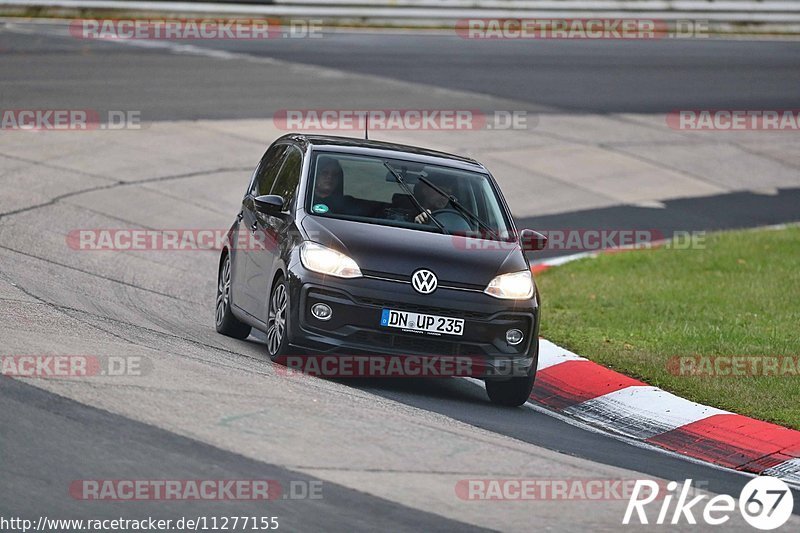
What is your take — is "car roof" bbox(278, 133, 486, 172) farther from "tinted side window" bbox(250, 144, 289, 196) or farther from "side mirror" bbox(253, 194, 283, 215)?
"side mirror" bbox(253, 194, 283, 215)

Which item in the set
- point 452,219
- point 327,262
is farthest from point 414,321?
point 452,219

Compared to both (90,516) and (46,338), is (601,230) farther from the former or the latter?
(90,516)

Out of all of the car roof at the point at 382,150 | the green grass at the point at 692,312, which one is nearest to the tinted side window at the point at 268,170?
the car roof at the point at 382,150

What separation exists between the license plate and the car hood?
0.85 ft

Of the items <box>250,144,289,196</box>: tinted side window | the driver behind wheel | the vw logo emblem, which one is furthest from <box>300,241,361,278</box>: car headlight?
<box>250,144,289,196</box>: tinted side window

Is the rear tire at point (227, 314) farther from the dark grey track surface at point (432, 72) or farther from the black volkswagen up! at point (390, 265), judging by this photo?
the dark grey track surface at point (432, 72)

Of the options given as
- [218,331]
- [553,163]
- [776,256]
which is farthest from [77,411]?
[553,163]

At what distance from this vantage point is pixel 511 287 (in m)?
9.69

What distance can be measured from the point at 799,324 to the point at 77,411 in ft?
24.5

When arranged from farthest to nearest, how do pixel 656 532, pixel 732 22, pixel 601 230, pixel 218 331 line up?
pixel 732 22, pixel 601 230, pixel 218 331, pixel 656 532

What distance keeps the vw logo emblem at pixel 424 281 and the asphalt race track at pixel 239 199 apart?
0.75 meters

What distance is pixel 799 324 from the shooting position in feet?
41.6

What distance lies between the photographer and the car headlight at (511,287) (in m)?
9.59

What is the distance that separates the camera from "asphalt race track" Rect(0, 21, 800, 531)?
6875 mm
